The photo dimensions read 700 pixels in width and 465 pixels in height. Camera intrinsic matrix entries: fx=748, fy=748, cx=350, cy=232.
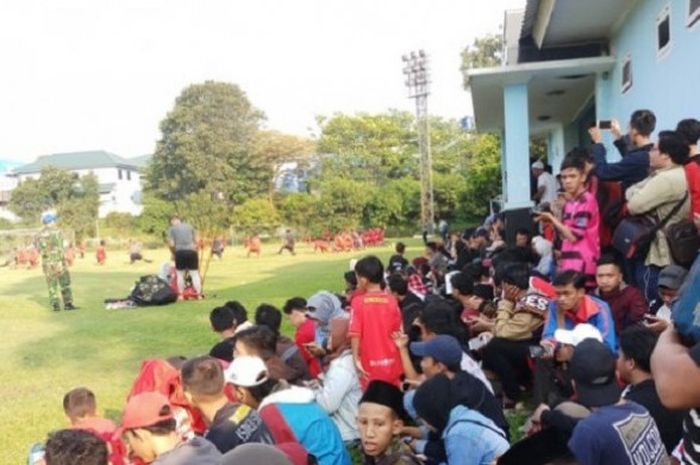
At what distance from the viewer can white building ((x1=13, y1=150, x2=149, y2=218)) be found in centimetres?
8738

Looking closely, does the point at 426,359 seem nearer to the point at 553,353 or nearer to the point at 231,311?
the point at 553,353

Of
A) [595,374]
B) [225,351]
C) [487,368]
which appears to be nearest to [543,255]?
[487,368]

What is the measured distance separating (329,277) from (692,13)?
13050 mm

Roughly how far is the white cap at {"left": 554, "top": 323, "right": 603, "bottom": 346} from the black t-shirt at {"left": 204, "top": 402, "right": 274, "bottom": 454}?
2086 millimetres

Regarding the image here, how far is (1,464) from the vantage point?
230 inches

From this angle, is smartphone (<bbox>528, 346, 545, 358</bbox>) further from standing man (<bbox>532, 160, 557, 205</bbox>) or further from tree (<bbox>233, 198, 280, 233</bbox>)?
tree (<bbox>233, 198, 280, 233</bbox>)

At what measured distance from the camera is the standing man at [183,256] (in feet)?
52.4

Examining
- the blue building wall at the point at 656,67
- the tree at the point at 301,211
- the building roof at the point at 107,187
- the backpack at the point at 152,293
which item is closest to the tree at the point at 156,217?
the tree at the point at 301,211

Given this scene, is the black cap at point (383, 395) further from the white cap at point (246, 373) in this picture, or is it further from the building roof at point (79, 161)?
the building roof at point (79, 161)

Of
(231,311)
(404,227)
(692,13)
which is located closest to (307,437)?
(231,311)

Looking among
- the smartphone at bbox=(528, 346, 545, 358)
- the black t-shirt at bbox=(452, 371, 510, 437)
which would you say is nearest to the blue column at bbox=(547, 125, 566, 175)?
the smartphone at bbox=(528, 346, 545, 358)

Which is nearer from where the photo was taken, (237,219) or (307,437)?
(307,437)

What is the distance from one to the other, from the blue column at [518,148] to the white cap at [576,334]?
7440 millimetres

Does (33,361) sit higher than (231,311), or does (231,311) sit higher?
(231,311)
